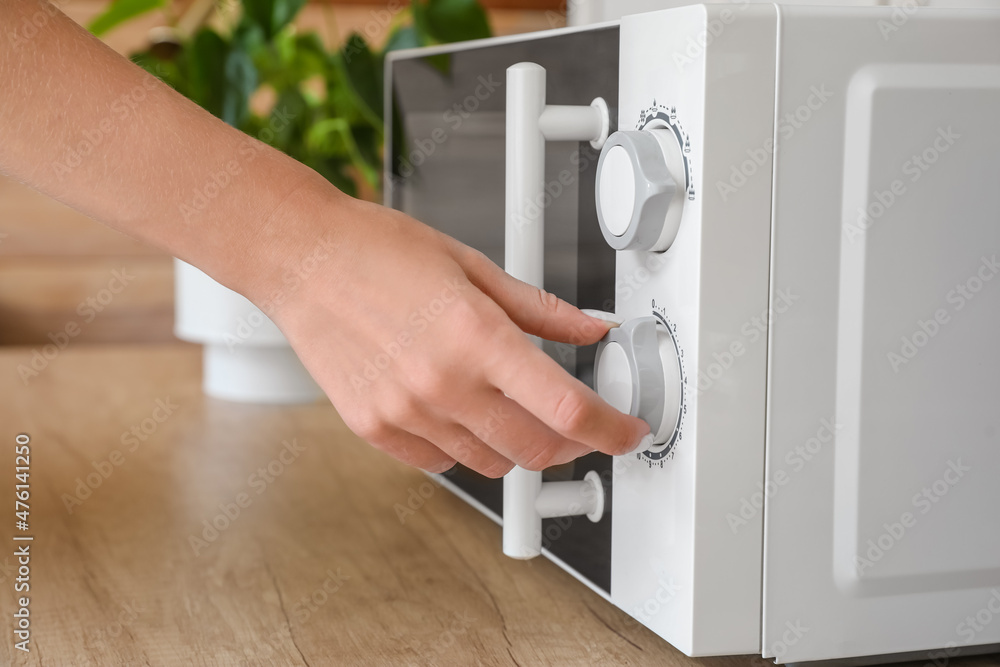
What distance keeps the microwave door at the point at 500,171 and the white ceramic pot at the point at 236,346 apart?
0.89ft

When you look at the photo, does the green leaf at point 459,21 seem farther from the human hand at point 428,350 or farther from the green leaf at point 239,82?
the human hand at point 428,350

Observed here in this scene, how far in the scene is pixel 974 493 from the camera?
0.46 metres

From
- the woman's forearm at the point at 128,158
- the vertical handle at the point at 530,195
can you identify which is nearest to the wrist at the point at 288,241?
the woman's forearm at the point at 128,158

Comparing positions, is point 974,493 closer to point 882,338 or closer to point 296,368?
point 882,338

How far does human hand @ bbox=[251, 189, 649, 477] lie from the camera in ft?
1.34

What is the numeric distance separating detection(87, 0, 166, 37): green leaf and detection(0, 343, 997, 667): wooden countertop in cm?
46

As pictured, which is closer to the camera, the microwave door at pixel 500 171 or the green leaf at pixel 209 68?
the microwave door at pixel 500 171

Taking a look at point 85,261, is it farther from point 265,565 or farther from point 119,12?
point 265,565

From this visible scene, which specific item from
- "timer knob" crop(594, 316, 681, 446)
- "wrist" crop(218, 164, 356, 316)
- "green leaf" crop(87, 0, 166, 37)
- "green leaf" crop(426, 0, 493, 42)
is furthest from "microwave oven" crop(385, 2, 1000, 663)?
"green leaf" crop(87, 0, 166, 37)

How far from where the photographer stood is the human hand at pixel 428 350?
0.41 m

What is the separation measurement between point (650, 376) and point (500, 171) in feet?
0.75

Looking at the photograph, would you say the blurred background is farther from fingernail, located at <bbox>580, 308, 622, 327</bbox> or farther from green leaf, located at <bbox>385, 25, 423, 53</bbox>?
fingernail, located at <bbox>580, 308, 622, 327</bbox>

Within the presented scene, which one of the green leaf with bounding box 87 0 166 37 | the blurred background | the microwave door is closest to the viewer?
the microwave door

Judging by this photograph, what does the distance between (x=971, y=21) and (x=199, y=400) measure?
93 centimetres
